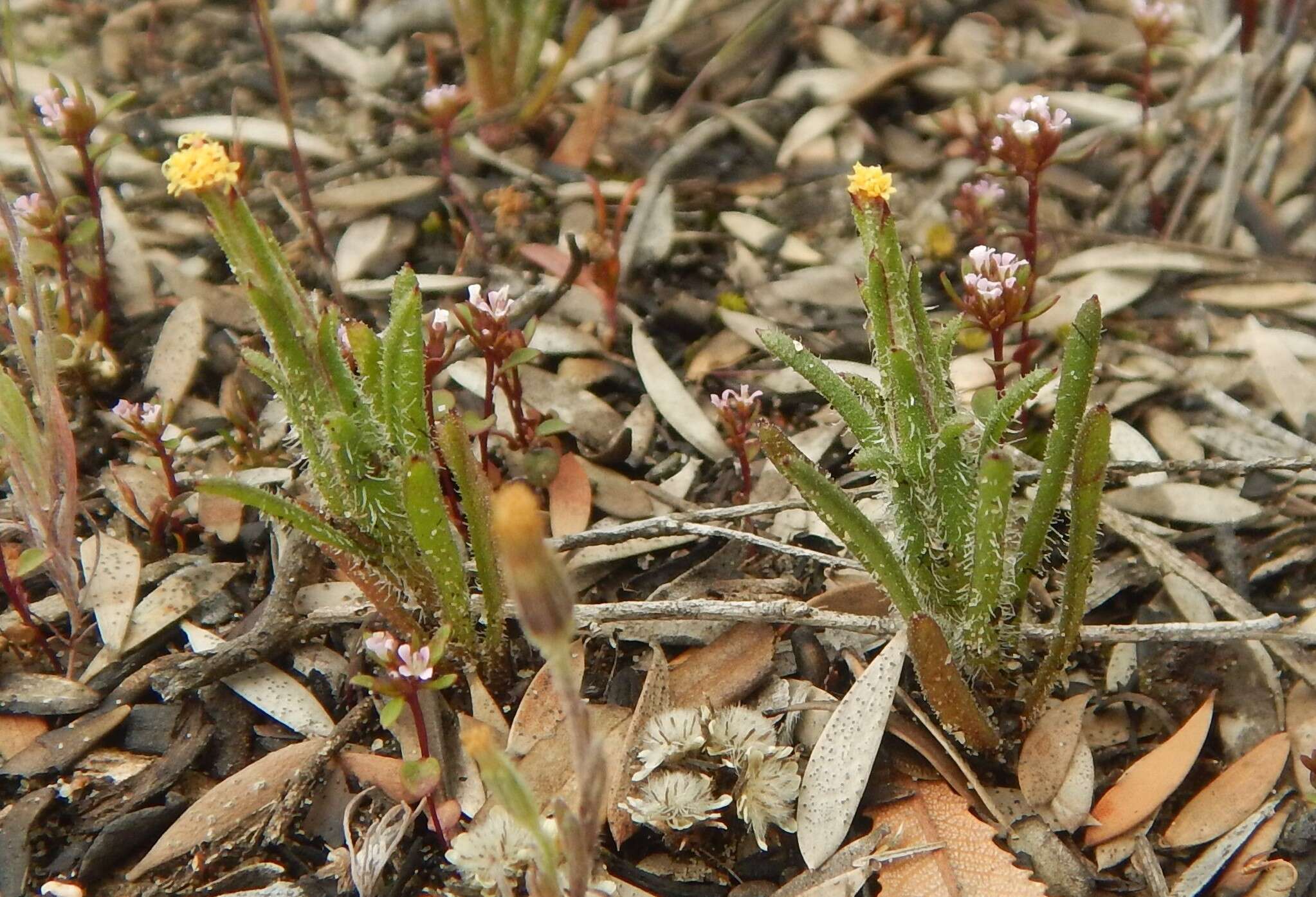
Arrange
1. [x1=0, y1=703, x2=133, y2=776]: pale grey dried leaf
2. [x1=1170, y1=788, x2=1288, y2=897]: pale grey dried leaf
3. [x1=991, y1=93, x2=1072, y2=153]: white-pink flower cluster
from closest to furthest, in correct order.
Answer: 1. [x1=1170, y1=788, x2=1288, y2=897]: pale grey dried leaf
2. [x1=0, y1=703, x2=133, y2=776]: pale grey dried leaf
3. [x1=991, y1=93, x2=1072, y2=153]: white-pink flower cluster

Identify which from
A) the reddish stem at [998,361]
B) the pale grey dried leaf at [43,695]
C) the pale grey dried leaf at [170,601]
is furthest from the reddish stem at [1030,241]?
the pale grey dried leaf at [43,695]

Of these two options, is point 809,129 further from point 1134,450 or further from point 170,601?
point 170,601

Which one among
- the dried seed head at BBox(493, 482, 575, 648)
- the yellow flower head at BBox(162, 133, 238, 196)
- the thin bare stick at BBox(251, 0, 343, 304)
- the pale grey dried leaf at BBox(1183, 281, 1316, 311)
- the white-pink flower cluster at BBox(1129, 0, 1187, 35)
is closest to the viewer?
the dried seed head at BBox(493, 482, 575, 648)

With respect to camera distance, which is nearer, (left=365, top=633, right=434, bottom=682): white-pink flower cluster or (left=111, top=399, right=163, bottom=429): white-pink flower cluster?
(left=365, top=633, right=434, bottom=682): white-pink flower cluster

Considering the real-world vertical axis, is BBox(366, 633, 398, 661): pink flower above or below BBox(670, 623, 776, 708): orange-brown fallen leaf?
→ above

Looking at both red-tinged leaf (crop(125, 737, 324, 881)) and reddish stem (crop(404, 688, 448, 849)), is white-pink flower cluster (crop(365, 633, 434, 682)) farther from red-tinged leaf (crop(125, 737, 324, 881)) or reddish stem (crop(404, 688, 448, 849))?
red-tinged leaf (crop(125, 737, 324, 881))

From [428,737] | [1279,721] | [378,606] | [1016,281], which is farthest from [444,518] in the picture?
[1279,721]

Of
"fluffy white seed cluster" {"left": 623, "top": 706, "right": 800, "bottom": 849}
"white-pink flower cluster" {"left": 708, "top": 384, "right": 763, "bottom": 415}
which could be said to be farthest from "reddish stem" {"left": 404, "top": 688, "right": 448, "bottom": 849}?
"white-pink flower cluster" {"left": 708, "top": 384, "right": 763, "bottom": 415}

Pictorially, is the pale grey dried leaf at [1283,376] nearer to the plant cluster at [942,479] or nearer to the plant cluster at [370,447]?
the plant cluster at [942,479]
